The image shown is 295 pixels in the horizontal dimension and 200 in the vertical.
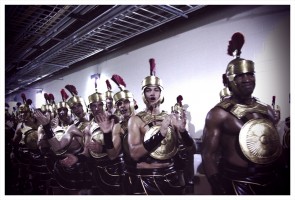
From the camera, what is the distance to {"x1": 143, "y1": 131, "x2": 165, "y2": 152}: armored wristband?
2.66 m

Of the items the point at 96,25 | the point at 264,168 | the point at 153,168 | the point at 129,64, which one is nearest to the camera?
the point at 264,168

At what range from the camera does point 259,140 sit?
2375mm

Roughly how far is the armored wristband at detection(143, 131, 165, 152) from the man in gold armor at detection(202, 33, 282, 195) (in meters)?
0.48

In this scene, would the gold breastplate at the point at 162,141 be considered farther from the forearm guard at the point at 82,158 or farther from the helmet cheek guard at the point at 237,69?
the forearm guard at the point at 82,158

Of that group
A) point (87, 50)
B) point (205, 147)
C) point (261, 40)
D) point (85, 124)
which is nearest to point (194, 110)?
point (261, 40)

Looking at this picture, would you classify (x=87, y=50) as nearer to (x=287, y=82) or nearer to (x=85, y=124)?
(x=85, y=124)

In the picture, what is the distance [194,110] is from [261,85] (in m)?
1.46

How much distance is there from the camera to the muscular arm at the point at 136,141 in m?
2.80

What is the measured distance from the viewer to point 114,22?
14.3 ft

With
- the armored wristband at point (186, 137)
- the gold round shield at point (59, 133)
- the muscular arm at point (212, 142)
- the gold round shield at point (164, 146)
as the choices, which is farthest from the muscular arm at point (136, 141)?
the gold round shield at point (59, 133)

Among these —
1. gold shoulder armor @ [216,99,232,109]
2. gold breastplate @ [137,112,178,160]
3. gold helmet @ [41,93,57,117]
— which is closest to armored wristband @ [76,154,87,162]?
gold breastplate @ [137,112,178,160]

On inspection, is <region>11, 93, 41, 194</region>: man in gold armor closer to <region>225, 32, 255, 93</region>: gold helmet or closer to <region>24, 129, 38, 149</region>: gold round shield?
<region>24, 129, 38, 149</region>: gold round shield

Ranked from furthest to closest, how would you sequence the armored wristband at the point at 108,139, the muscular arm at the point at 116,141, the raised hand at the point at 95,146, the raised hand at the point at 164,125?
the raised hand at the point at 95,146, the muscular arm at the point at 116,141, the armored wristband at the point at 108,139, the raised hand at the point at 164,125
